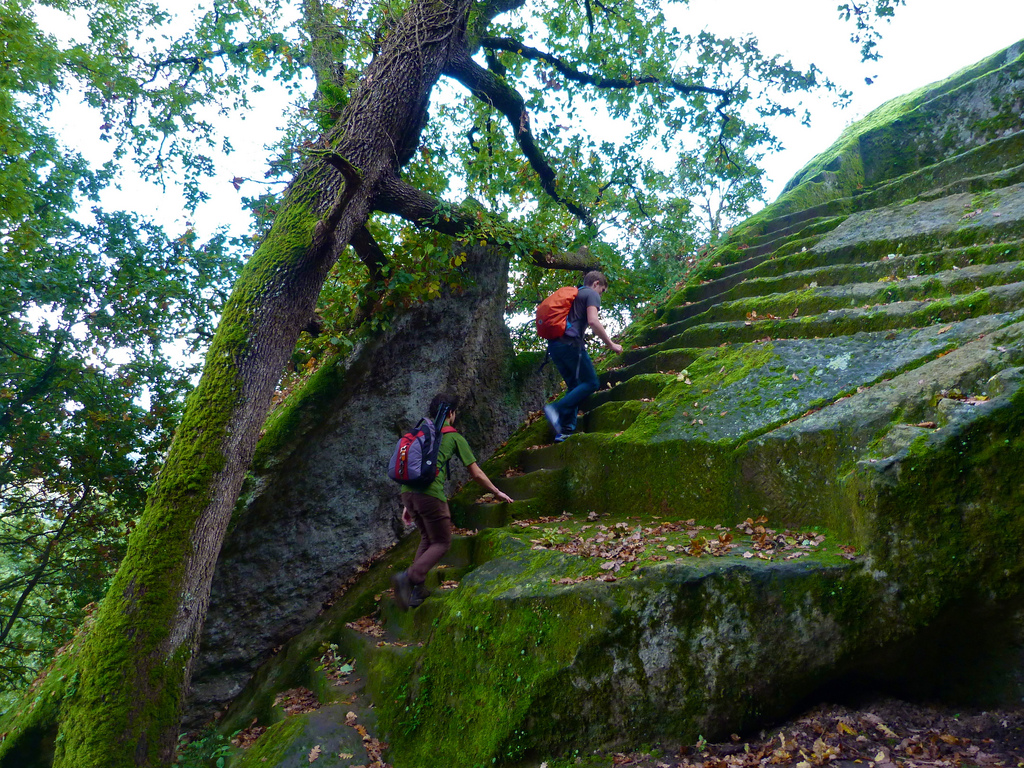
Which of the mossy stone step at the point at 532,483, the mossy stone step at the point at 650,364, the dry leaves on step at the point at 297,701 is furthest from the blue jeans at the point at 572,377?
the dry leaves on step at the point at 297,701

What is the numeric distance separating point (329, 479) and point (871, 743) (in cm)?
599

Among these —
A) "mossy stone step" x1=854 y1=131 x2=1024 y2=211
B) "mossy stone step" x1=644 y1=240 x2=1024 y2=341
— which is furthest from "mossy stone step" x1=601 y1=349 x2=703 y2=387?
"mossy stone step" x1=854 y1=131 x2=1024 y2=211

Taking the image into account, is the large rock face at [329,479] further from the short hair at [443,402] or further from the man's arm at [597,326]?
the man's arm at [597,326]

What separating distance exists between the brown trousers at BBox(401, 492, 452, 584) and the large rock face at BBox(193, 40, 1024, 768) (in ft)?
1.07

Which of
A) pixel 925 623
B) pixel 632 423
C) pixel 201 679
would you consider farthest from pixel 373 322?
pixel 925 623

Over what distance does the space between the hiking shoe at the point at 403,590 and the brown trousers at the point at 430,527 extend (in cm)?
8

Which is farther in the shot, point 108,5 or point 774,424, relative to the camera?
point 108,5

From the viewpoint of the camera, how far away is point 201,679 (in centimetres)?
604

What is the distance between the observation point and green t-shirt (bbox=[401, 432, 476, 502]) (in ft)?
17.1

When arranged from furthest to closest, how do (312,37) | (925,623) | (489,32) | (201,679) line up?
(489,32)
(312,37)
(201,679)
(925,623)

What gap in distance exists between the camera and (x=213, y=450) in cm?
477

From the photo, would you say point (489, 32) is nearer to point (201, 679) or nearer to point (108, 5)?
point (108, 5)

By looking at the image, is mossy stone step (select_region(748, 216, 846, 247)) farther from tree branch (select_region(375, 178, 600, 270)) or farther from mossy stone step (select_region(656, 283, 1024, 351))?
tree branch (select_region(375, 178, 600, 270))

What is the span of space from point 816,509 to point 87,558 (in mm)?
11512
